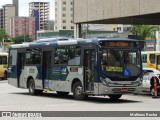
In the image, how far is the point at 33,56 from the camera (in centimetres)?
2766

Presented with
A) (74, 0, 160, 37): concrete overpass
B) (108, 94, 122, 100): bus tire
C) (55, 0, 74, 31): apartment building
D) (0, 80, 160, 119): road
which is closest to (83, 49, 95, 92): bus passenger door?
(0, 80, 160, 119): road

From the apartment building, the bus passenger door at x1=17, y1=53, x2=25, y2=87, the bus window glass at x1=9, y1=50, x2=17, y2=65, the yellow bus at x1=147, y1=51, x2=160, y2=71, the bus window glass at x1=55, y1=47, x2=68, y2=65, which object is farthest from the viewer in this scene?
the apartment building

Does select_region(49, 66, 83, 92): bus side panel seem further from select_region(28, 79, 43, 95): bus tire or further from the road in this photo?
select_region(28, 79, 43, 95): bus tire

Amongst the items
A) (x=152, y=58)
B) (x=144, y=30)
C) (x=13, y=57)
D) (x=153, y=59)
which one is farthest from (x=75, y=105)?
(x=144, y=30)

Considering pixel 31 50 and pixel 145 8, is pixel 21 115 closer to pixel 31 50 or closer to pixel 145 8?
pixel 31 50

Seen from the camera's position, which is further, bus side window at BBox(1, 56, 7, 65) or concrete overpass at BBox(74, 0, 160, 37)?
bus side window at BBox(1, 56, 7, 65)

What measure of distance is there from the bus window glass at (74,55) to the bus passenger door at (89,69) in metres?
0.60

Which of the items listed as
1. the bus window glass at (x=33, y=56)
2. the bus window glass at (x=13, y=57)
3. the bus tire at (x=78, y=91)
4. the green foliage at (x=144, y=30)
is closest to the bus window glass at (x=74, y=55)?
the bus tire at (x=78, y=91)

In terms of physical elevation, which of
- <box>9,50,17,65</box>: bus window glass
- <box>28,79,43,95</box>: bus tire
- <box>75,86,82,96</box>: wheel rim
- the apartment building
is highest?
the apartment building

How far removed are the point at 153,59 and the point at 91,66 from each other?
21255 millimetres

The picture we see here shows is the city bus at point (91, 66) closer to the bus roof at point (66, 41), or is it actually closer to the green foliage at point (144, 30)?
the bus roof at point (66, 41)

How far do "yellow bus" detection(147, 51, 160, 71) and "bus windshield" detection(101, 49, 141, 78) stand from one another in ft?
65.2

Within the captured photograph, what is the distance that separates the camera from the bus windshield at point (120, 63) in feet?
71.8

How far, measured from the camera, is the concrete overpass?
107 ft
